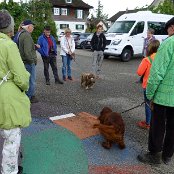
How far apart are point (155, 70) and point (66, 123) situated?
2599 mm

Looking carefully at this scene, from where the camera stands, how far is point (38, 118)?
615 centimetres

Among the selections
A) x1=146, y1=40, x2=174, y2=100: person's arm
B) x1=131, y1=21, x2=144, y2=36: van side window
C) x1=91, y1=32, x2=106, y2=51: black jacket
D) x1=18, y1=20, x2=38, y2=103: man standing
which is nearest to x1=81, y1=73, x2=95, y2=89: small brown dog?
x1=91, y1=32, x2=106, y2=51: black jacket

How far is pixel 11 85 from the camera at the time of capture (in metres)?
3.21

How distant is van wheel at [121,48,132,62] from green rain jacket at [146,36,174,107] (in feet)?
38.5

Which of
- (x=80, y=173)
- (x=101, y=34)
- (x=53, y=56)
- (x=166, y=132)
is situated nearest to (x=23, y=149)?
(x=80, y=173)

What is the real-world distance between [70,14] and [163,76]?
2049 inches

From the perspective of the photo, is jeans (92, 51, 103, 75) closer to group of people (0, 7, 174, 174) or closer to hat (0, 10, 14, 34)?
group of people (0, 7, 174, 174)

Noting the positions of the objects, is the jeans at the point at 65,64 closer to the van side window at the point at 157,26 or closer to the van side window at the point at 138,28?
the van side window at the point at 138,28

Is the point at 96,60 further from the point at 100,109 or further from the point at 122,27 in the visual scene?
the point at 122,27

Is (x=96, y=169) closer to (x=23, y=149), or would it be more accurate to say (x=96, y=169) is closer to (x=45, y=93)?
(x=23, y=149)

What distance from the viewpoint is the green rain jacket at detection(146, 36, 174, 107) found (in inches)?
150

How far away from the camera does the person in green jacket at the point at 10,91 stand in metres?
3.13

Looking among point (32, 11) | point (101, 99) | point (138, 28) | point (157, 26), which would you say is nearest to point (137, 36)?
point (138, 28)

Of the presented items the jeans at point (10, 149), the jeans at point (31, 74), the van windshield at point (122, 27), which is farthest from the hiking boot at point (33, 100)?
the van windshield at point (122, 27)
